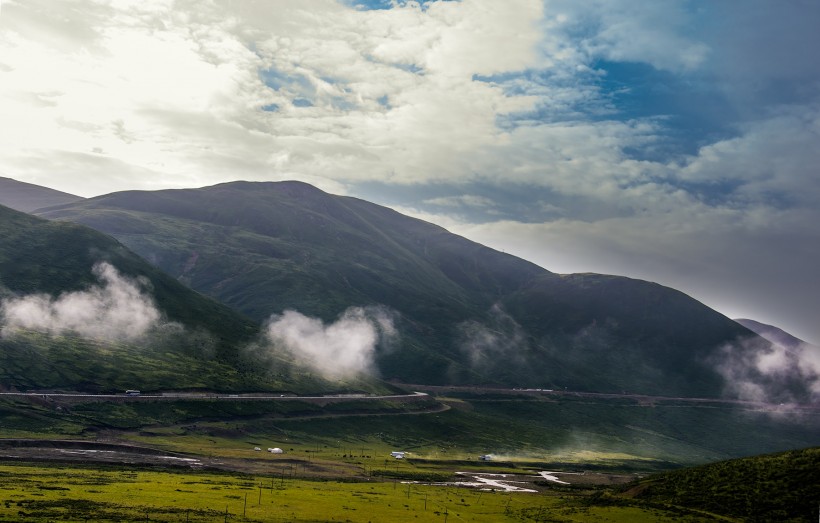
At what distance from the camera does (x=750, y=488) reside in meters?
111

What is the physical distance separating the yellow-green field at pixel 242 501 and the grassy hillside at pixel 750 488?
9845 mm

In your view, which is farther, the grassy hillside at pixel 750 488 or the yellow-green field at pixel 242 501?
the grassy hillside at pixel 750 488

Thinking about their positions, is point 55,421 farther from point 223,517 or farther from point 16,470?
point 223,517

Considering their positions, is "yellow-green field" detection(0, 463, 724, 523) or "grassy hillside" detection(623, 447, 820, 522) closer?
"yellow-green field" detection(0, 463, 724, 523)

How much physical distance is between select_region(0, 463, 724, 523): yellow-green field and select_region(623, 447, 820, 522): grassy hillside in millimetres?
9845

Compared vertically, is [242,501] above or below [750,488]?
below

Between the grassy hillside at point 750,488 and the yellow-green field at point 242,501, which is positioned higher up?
the grassy hillside at point 750,488

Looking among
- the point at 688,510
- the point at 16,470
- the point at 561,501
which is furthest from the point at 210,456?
the point at 688,510

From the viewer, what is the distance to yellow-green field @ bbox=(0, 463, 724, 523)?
93625 mm

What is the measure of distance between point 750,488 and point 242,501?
301ft

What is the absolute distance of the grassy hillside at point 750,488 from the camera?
99812 millimetres

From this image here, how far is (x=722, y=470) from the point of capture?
407ft

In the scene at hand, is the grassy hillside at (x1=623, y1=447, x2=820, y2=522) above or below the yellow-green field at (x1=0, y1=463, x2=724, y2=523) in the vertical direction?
above

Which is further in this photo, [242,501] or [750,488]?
[750,488]
